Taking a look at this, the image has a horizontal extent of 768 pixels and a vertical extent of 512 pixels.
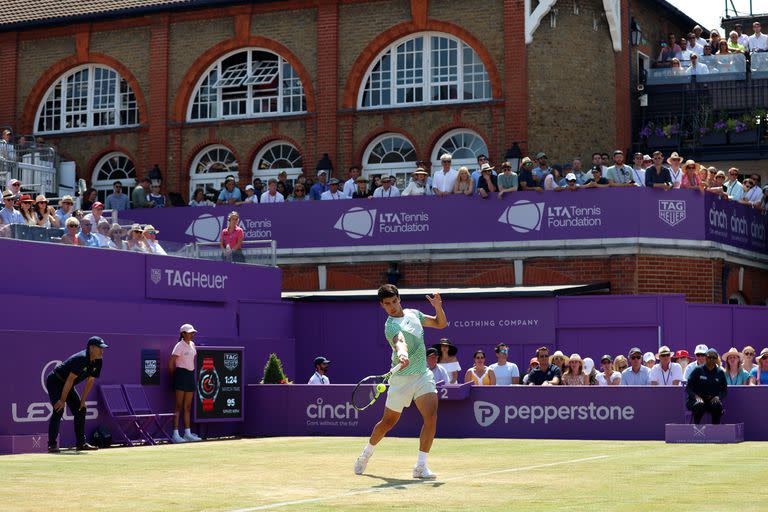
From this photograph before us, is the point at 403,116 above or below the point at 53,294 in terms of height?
above

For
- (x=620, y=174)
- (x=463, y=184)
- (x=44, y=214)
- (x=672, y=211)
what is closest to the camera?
(x=44, y=214)

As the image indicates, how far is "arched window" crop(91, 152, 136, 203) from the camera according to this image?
38.0m

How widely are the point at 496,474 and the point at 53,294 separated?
11769 millimetres

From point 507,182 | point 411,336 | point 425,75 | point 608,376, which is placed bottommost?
point 608,376

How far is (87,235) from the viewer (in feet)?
79.5

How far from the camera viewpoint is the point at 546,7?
32906 mm

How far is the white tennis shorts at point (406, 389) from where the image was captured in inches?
530

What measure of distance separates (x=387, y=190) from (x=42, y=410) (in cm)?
1197

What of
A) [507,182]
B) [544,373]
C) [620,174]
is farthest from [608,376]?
[507,182]

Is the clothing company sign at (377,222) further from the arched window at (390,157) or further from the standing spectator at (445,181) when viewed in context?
Answer: the arched window at (390,157)

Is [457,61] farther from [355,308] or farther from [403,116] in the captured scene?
[355,308]

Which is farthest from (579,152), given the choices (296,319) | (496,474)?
(496,474)

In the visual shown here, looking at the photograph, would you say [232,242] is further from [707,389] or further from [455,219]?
[707,389]

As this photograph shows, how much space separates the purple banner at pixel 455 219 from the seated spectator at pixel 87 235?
7013 millimetres
